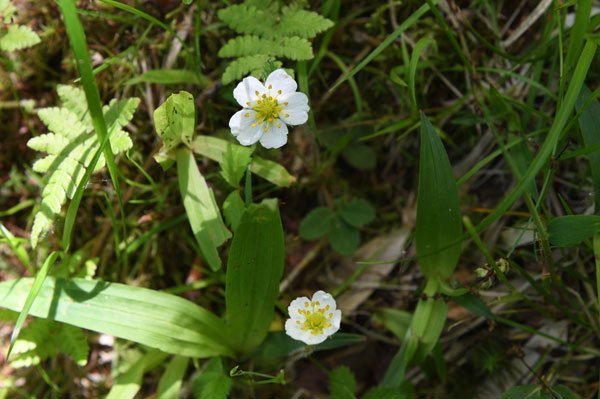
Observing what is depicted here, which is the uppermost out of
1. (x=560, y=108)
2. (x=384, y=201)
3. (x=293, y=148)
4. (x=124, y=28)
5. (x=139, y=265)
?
(x=560, y=108)

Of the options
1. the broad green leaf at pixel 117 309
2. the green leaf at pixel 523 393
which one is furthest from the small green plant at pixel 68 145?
the green leaf at pixel 523 393

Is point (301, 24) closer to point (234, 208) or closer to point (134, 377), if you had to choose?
point (234, 208)

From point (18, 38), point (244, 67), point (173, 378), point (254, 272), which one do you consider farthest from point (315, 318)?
point (18, 38)

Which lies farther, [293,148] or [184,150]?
[293,148]

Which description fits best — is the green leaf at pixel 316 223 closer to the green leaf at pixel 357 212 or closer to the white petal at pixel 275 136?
the green leaf at pixel 357 212

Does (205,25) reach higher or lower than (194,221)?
higher

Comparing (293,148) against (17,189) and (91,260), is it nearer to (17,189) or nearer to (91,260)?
(91,260)

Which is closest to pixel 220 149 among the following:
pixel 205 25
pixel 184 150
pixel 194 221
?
pixel 184 150
